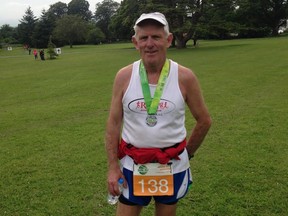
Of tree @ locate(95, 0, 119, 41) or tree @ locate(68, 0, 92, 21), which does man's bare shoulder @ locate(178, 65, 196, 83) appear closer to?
tree @ locate(95, 0, 119, 41)

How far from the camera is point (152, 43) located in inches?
102

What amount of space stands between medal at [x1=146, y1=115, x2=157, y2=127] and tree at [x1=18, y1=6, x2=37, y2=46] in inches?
3524

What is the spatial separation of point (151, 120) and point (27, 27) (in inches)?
3823

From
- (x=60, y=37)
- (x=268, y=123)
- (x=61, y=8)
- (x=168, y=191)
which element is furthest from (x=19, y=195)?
(x=61, y=8)

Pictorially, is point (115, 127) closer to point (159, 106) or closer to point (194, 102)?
point (159, 106)

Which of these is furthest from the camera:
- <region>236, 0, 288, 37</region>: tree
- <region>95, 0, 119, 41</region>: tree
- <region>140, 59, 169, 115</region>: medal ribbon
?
<region>95, 0, 119, 41</region>: tree

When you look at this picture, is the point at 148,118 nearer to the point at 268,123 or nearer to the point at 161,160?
the point at 161,160

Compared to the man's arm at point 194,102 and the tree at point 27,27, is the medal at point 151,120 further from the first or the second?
the tree at point 27,27

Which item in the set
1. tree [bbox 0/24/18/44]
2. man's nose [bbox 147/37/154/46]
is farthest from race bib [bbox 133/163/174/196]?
tree [bbox 0/24/18/44]

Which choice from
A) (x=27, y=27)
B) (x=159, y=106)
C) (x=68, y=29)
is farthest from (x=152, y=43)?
(x=27, y=27)

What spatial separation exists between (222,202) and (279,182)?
1.15 m

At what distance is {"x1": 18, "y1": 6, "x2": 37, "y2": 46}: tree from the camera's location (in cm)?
9062

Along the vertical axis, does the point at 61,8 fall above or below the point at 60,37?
above

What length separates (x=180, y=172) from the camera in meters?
2.77
